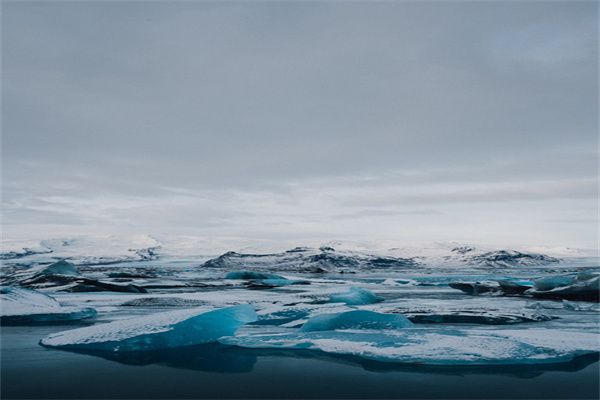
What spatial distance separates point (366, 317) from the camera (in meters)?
4.84

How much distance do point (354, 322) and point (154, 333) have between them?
211 cm

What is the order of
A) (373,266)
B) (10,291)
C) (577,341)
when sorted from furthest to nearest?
(373,266) < (10,291) < (577,341)

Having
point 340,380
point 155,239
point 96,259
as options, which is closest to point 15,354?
point 340,380

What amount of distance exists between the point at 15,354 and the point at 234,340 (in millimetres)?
1781

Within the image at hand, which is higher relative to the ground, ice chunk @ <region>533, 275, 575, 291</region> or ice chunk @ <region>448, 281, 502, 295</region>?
ice chunk @ <region>533, 275, 575, 291</region>

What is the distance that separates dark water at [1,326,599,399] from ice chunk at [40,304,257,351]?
0.55 feet

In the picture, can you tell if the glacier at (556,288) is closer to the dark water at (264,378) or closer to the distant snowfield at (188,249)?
the dark water at (264,378)

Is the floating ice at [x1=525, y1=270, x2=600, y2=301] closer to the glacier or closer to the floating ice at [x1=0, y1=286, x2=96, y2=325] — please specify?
the glacier

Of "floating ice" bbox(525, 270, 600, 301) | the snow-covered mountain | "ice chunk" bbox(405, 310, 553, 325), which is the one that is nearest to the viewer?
"ice chunk" bbox(405, 310, 553, 325)

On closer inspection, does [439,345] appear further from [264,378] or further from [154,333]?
[154,333]

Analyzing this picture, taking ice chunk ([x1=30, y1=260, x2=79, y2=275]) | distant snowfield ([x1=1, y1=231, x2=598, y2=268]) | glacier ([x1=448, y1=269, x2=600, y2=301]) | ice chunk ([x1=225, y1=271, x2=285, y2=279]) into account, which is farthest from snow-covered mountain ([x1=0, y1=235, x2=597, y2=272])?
glacier ([x1=448, y1=269, x2=600, y2=301])

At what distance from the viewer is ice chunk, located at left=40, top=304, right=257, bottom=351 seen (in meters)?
3.75

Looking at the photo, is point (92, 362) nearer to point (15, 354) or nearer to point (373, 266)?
point (15, 354)

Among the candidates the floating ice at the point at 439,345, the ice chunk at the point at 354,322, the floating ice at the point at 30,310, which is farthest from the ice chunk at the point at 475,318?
the floating ice at the point at 30,310
